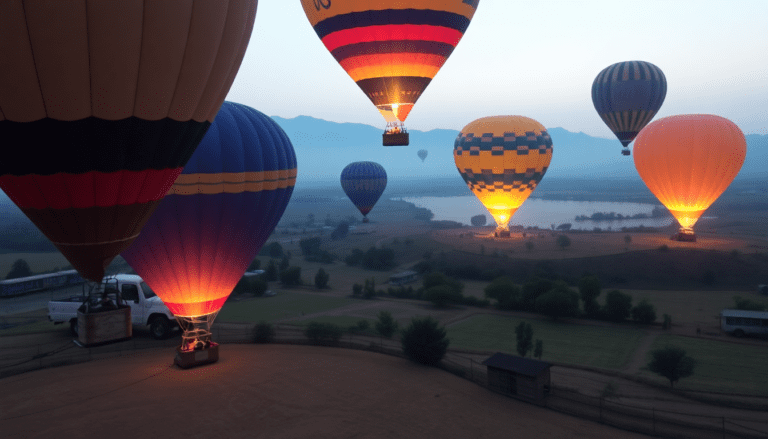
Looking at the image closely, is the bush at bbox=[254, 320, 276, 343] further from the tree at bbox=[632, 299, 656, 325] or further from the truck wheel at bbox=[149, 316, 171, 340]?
the tree at bbox=[632, 299, 656, 325]

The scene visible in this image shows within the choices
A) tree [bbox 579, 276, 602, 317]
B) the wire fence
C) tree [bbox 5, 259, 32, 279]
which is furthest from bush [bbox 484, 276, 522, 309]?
tree [bbox 5, 259, 32, 279]

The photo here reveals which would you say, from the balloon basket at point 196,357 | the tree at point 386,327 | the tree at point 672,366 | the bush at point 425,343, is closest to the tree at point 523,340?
the bush at point 425,343

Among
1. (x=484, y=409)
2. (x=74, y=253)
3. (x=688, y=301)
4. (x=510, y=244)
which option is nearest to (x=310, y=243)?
(x=510, y=244)

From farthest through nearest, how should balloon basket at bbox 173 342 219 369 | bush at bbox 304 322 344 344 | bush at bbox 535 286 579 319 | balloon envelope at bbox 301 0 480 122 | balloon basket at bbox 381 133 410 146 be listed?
bush at bbox 535 286 579 319 < bush at bbox 304 322 344 344 < balloon basket at bbox 381 133 410 146 < balloon envelope at bbox 301 0 480 122 < balloon basket at bbox 173 342 219 369

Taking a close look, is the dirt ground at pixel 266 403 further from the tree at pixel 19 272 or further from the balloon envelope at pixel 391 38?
the tree at pixel 19 272

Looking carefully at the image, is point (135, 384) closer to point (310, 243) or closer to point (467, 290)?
point (467, 290)

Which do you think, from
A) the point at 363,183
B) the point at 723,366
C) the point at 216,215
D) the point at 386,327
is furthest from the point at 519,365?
the point at 363,183

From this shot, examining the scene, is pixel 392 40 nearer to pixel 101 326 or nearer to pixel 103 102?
pixel 101 326
